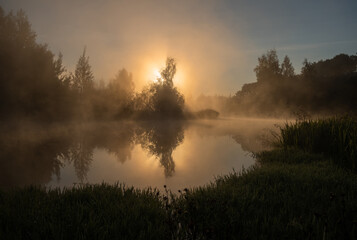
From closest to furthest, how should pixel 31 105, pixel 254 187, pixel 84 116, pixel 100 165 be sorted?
pixel 254 187
pixel 100 165
pixel 31 105
pixel 84 116

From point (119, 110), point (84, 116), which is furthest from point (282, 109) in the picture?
point (84, 116)

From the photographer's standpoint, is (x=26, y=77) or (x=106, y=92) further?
(x=106, y=92)

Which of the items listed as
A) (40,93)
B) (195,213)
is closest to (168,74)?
(40,93)

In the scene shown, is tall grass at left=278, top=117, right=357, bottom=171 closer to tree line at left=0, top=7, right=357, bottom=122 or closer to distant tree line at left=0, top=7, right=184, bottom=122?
tree line at left=0, top=7, right=357, bottom=122

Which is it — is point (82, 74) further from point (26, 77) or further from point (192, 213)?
point (192, 213)

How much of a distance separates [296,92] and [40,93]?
41412mm

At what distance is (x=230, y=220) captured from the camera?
3115mm

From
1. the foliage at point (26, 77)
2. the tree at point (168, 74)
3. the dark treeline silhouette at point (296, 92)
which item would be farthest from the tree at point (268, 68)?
the foliage at point (26, 77)

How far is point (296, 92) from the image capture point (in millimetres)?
41969

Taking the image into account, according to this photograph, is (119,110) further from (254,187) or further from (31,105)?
(254,187)

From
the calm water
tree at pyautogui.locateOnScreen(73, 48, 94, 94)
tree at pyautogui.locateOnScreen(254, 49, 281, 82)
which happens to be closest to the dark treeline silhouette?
tree at pyautogui.locateOnScreen(254, 49, 281, 82)

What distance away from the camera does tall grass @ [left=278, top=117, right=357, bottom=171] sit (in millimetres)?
6461

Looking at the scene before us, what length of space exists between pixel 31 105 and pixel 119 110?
37.9ft

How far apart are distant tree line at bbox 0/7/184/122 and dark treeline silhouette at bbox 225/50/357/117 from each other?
22.2 m
